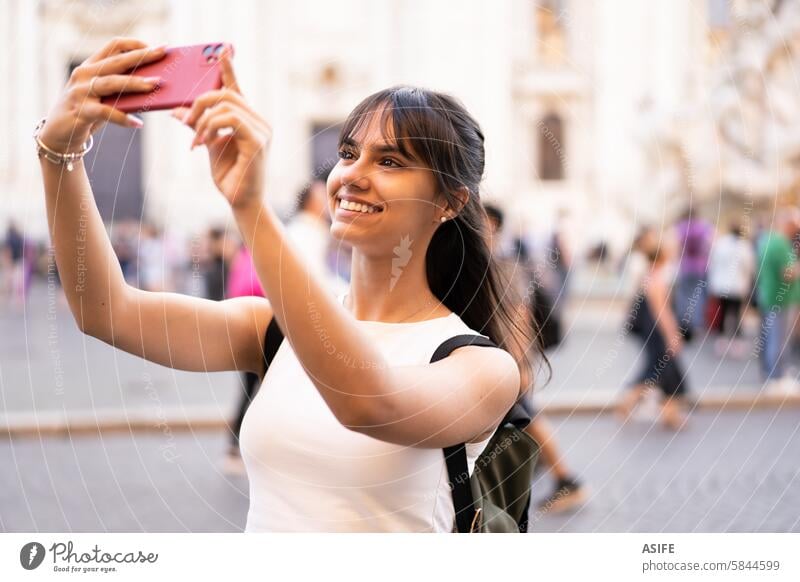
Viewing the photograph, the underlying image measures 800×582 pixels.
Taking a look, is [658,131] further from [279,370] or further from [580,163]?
[279,370]

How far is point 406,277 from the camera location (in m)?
2.08

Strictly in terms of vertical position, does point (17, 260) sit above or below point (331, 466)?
below

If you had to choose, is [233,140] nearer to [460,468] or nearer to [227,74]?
[227,74]

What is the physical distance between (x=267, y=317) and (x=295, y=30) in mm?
23343

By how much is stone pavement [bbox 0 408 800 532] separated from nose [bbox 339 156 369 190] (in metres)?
2.90

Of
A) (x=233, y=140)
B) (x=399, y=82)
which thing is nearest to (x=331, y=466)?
(x=233, y=140)

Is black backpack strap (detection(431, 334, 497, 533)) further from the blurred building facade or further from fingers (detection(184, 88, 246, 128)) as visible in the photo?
the blurred building facade

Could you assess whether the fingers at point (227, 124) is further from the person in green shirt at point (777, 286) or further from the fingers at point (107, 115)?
the person in green shirt at point (777, 286)

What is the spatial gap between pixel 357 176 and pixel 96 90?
46cm

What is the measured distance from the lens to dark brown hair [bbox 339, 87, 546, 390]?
1.93m

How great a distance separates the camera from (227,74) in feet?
4.84

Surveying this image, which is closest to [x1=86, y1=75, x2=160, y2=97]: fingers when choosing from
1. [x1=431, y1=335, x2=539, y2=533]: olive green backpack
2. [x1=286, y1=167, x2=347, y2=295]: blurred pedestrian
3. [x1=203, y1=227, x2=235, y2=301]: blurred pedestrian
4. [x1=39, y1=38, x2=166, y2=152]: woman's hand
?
[x1=39, y1=38, x2=166, y2=152]: woman's hand

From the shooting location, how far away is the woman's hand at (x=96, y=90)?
64.1 inches

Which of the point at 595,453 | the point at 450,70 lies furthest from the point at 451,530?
the point at 450,70
